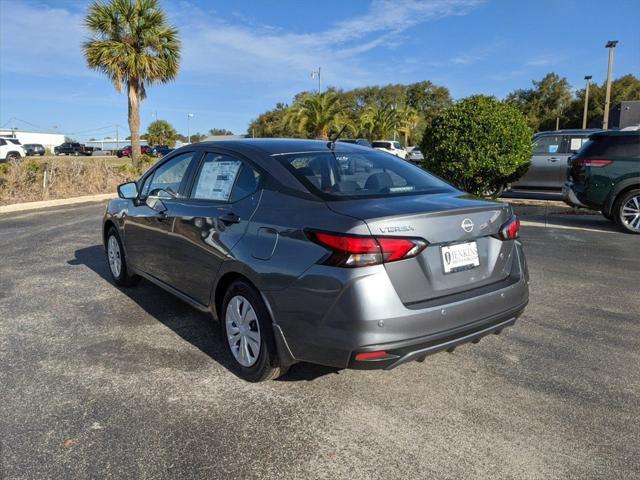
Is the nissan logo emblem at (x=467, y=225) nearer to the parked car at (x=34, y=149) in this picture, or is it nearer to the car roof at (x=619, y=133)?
the car roof at (x=619, y=133)

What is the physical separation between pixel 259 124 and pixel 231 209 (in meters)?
75.4

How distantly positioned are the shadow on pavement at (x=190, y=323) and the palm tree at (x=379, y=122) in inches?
1658

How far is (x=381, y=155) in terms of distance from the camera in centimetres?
397

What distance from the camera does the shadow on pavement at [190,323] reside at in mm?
3475

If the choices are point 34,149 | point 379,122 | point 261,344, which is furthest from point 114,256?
point 34,149

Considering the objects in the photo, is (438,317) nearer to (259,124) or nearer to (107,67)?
(107,67)

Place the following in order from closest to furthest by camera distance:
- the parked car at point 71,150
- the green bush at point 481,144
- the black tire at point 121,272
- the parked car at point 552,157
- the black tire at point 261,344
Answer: the black tire at point 261,344, the black tire at point 121,272, the green bush at point 481,144, the parked car at point 552,157, the parked car at point 71,150

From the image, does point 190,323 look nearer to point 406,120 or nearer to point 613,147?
point 613,147

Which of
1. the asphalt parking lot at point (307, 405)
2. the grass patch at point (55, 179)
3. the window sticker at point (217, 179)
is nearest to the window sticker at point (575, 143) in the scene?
the asphalt parking lot at point (307, 405)

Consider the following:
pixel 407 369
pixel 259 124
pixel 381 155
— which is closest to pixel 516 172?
pixel 381 155

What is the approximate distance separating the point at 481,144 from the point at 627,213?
2921 mm

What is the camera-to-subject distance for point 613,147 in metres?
8.36

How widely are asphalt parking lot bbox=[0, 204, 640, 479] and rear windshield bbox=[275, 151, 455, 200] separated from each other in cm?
124

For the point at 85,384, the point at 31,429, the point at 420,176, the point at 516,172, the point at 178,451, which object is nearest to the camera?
the point at 178,451
